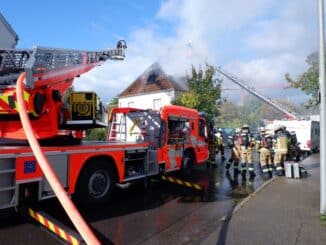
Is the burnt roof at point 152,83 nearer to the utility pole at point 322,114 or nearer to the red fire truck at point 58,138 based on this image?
the red fire truck at point 58,138

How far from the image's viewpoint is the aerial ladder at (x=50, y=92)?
20.0ft

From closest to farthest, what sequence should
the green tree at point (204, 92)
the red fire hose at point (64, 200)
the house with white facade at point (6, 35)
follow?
the red fire hose at point (64, 200), the house with white facade at point (6, 35), the green tree at point (204, 92)

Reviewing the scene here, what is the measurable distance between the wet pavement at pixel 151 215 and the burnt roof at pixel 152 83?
2687 cm

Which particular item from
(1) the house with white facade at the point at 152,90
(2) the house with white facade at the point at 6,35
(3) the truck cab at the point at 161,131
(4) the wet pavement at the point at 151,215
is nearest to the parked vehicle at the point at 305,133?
(1) the house with white facade at the point at 152,90

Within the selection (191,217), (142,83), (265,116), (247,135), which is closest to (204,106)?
(142,83)

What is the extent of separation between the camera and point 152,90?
39.0m

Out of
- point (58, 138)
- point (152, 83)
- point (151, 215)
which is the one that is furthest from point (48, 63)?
point (152, 83)

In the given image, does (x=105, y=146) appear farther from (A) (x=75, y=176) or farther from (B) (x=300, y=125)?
(B) (x=300, y=125)

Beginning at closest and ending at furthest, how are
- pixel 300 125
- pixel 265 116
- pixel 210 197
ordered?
pixel 210 197, pixel 300 125, pixel 265 116

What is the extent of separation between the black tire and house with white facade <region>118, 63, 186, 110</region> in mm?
26035

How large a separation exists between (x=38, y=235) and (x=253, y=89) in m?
40.7

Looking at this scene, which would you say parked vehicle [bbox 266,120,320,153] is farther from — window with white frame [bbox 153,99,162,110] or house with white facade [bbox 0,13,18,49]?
house with white facade [bbox 0,13,18,49]

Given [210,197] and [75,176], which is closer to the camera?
[75,176]

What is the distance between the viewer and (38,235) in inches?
225
